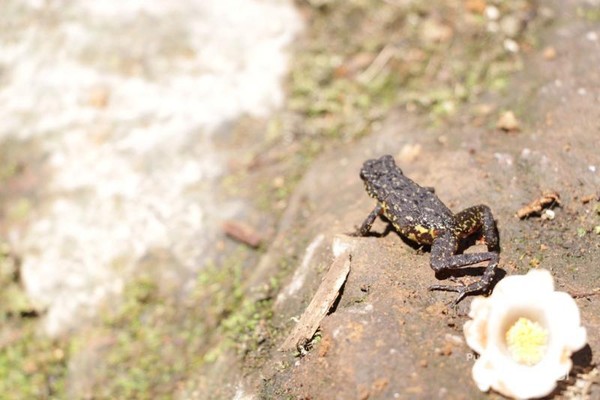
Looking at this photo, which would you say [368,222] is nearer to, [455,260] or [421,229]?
[421,229]

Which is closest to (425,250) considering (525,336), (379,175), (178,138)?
(379,175)

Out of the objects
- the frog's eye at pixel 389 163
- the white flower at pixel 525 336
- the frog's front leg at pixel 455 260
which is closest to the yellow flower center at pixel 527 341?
the white flower at pixel 525 336

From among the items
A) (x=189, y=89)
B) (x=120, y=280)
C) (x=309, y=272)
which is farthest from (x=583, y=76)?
(x=120, y=280)

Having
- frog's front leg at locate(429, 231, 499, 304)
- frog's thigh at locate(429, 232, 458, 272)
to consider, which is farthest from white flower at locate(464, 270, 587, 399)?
frog's thigh at locate(429, 232, 458, 272)

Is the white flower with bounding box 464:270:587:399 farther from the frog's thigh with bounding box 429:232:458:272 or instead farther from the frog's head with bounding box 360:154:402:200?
the frog's head with bounding box 360:154:402:200

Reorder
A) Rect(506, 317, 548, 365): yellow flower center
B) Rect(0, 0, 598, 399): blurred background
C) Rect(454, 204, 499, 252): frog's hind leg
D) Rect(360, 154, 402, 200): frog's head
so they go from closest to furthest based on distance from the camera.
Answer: Rect(506, 317, 548, 365): yellow flower center < Rect(454, 204, 499, 252): frog's hind leg < Rect(360, 154, 402, 200): frog's head < Rect(0, 0, 598, 399): blurred background

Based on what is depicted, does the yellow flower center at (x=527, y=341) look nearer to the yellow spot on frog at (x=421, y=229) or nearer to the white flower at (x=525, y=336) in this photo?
the white flower at (x=525, y=336)

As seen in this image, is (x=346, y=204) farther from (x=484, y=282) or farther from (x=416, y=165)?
(x=484, y=282)

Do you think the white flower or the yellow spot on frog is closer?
the white flower
